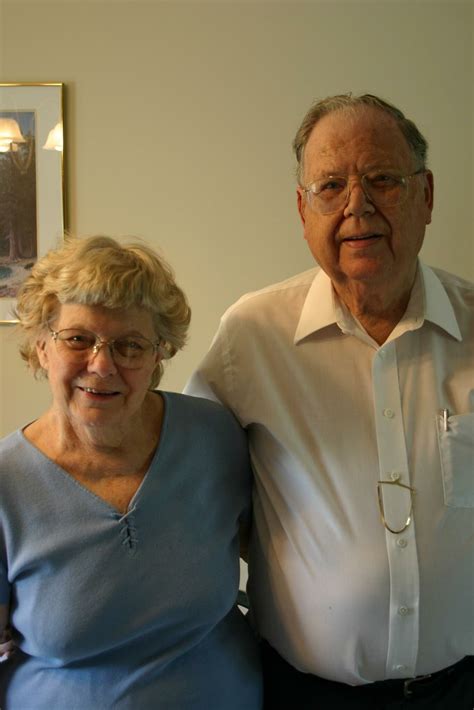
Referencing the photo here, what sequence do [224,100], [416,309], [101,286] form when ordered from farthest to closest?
1. [224,100]
2. [416,309]
3. [101,286]

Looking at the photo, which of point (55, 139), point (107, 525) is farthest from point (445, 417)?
point (55, 139)

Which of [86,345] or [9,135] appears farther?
[9,135]

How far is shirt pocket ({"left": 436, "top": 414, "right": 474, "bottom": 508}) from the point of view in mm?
1163

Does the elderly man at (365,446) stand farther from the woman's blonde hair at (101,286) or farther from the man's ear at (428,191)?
the woman's blonde hair at (101,286)

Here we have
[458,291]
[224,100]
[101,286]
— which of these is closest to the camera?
[101,286]

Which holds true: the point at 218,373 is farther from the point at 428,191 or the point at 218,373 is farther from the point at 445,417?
the point at 428,191

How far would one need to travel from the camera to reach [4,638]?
3.83 feet

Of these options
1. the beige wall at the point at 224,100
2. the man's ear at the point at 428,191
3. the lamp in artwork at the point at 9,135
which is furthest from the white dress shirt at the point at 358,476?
the lamp in artwork at the point at 9,135

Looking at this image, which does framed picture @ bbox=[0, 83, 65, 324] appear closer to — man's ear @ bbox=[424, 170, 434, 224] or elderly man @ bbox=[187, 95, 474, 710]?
elderly man @ bbox=[187, 95, 474, 710]

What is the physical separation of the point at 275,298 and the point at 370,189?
1.06 ft

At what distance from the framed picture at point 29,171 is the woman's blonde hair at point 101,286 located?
1.45m

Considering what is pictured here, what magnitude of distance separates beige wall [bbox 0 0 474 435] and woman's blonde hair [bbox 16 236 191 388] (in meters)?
1.40

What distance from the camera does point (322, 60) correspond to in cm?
256

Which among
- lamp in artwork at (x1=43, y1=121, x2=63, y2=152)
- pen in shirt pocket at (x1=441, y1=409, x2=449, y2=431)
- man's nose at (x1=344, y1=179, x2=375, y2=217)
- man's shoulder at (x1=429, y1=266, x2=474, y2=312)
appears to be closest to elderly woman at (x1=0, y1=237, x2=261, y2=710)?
man's nose at (x1=344, y1=179, x2=375, y2=217)
